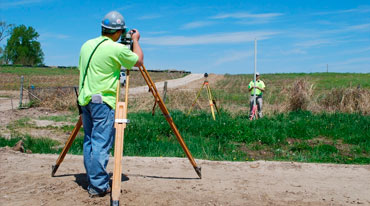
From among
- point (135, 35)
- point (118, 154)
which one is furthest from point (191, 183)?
point (135, 35)

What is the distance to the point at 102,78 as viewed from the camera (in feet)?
15.5

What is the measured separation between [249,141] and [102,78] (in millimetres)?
6878

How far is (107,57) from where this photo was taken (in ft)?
15.4

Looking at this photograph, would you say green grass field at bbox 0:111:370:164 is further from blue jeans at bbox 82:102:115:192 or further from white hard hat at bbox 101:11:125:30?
white hard hat at bbox 101:11:125:30

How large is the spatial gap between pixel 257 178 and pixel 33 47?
9801cm

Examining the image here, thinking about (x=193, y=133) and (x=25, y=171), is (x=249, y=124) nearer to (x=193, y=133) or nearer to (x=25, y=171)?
(x=193, y=133)

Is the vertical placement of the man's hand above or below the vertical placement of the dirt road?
above

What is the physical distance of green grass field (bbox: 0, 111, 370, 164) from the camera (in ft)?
29.8

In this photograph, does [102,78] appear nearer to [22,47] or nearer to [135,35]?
[135,35]

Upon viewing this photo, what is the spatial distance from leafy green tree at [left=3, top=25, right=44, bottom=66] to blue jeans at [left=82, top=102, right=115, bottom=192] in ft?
304

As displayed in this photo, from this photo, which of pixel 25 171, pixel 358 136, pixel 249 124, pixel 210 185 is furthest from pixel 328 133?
pixel 25 171

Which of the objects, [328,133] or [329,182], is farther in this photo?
[328,133]

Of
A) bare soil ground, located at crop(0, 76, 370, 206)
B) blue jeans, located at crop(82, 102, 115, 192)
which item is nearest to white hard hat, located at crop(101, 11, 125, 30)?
blue jeans, located at crop(82, 102, 115, 192)

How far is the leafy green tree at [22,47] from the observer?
92625mm
